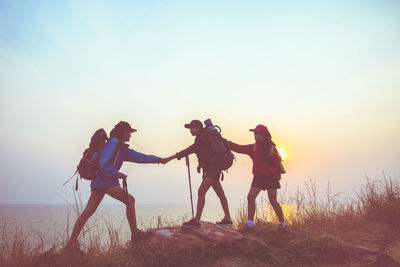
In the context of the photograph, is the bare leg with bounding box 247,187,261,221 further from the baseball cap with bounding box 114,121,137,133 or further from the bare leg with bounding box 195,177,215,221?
the baseball cap with bounding box 114,121,137,133

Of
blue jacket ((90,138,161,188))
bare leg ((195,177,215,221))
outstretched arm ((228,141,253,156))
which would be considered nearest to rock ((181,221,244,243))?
bare leg ((195,177,215,221))

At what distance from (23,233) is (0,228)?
21.7 inches

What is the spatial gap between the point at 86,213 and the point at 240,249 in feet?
9.89

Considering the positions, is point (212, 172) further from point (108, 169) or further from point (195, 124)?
point (108, 169)

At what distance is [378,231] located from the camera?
7.65 m

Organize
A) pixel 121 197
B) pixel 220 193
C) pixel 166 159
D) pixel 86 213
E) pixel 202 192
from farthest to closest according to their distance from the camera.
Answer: pixel 166 159, pixel 220 193, pixel 202 192, pixel 121 197, pixel 86 213

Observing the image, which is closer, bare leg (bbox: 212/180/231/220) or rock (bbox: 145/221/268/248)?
rock (bbox: 145/221/268/248)

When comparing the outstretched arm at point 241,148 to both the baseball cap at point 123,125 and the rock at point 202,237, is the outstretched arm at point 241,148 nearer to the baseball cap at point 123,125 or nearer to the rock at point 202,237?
the rock at point 202,237

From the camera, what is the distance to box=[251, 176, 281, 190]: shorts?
6598 millimetres

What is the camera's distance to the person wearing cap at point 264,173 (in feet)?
21.4

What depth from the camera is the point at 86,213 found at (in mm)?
5258

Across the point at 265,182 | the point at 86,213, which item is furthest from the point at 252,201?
the point at 86,213

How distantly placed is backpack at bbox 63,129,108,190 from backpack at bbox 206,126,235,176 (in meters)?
2.43

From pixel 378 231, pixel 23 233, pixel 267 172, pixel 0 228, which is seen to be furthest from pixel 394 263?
pixel 0 228
